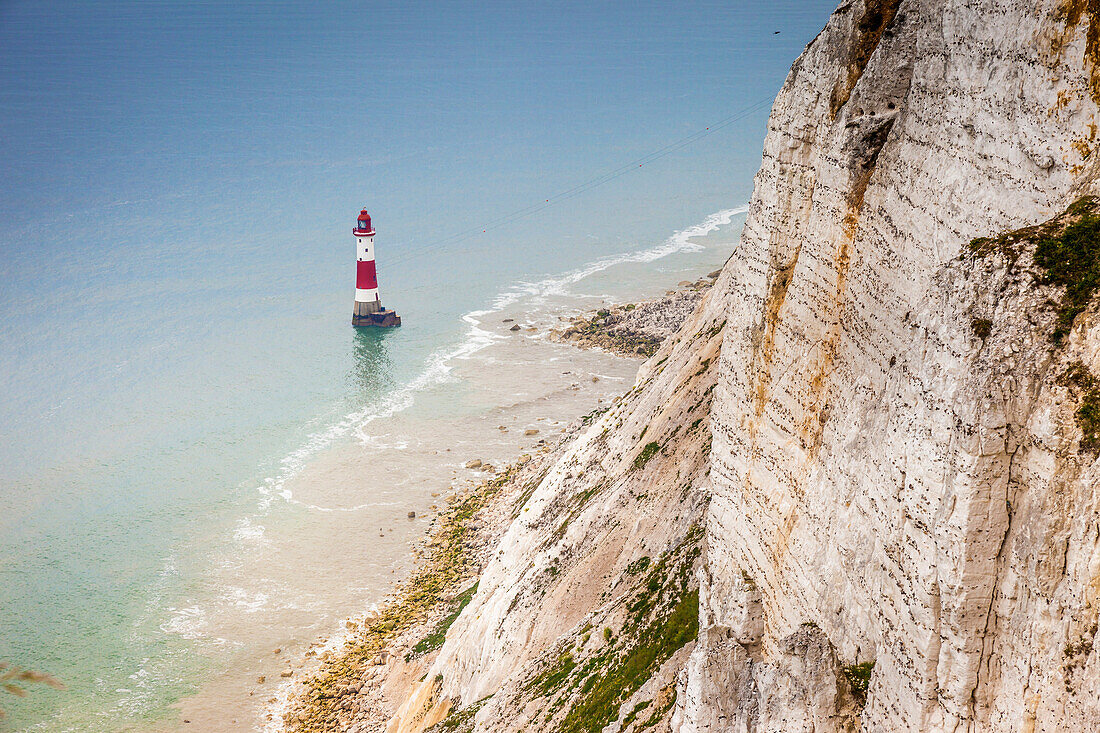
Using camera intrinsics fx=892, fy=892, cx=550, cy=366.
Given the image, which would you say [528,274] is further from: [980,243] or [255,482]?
[980,243]

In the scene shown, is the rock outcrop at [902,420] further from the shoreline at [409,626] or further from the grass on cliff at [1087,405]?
the shoreline at [409,626]

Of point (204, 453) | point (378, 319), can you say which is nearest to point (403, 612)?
point (204, 453)

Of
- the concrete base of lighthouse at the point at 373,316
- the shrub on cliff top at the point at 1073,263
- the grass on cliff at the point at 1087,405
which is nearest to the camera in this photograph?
the grass on cliff at the point at 1087,405

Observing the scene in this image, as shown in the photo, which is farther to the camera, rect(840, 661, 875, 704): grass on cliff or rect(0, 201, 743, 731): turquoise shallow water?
A: rect(0, 201, 743, 731): turquoise shallow water

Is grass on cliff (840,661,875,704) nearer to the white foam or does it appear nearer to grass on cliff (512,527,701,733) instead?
grass on cliff (512,527,701,733)

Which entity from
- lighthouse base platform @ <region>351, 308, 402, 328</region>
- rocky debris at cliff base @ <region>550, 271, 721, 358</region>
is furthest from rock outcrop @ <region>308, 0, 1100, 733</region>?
lighthouse base platform @ <region>351, 308, 402, 328</region>

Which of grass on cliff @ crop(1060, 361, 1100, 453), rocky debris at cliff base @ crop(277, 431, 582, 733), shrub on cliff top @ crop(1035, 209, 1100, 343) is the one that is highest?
shrub on cliff top @ crop(1035, 209, 1100, 343)

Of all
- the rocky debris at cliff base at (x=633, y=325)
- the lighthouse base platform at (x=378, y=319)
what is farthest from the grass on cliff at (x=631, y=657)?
the lighthouse base platform at (x=378, y=319)
